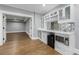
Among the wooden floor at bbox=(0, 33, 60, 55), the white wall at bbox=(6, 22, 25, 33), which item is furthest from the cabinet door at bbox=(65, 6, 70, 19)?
the white wall at bbox=(6, 22, 25, 33)

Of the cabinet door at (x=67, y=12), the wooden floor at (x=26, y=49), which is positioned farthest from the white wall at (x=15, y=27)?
the cabinet door at (x=67, y=12)

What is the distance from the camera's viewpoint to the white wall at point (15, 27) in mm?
9031

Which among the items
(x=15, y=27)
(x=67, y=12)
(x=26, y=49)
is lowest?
(x=26, y=49)

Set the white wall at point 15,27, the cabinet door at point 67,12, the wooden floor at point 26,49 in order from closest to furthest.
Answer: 1. the cabinet door at point 67,12
2. the wooden floor at point 26,49
3. the white wall at point 15,27

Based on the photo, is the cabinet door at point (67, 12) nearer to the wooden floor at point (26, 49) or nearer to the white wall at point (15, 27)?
the wooden floor at point (26, 49)

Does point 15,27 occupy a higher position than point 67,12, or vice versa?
point 67,12

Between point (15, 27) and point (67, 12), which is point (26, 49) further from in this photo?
point (15, 27)

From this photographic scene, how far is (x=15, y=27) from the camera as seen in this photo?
933cm

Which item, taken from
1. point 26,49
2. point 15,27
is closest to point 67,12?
point 26,49

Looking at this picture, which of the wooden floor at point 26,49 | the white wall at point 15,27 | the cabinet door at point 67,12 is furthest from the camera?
the white wall at point 15,27

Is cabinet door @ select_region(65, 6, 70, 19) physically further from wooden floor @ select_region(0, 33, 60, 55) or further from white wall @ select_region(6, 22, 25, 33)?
white wall @ select_region(6, 22, 25, 33)
